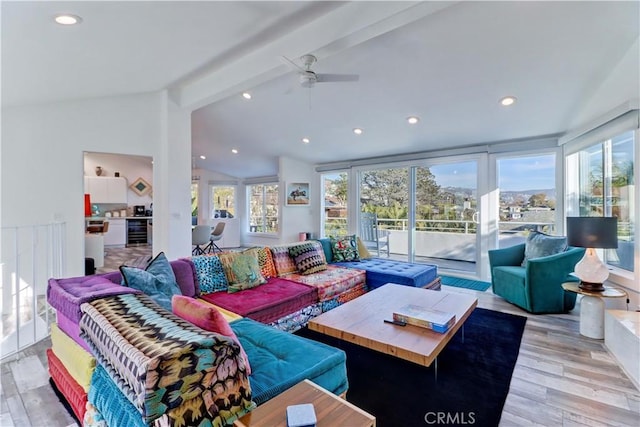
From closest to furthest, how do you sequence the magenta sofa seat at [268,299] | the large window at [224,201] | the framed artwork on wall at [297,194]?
the magenta sofa seat at [268,299], the framed artwork on wall at [297,194], the large window at [224,201]

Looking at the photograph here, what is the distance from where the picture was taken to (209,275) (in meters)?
2.94

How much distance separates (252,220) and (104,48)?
690 centimetres

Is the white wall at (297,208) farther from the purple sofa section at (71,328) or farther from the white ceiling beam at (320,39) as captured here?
the purple sofa section at (71,328)

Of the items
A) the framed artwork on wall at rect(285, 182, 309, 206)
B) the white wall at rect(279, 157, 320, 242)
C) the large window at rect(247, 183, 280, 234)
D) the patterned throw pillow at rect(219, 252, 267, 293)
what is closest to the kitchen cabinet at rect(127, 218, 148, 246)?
the large window at rect(247, 183, 280, 234)

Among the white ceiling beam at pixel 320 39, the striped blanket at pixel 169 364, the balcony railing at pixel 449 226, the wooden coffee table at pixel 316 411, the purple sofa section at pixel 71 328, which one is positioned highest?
the white ceiling beam at pixel 320 39

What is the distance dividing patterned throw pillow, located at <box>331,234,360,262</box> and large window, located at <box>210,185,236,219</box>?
226 inches

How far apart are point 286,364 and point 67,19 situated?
9.00 feet

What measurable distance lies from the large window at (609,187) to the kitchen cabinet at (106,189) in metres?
9.89

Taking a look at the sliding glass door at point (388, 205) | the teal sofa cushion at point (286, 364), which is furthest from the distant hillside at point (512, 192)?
the teal sofa cushion at point (286, 364)

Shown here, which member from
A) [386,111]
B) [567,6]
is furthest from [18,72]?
[567,6]

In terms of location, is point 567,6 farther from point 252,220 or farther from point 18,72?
point 252,220

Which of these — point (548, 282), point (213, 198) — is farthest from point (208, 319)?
point (213, 198)

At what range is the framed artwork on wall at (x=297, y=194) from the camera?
717 centimetres

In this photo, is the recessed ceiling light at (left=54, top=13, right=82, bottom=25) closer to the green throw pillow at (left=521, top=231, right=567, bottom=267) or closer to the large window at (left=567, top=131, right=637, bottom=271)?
the green throw pillow at (left=521, top=231, right=567, bottom=267)
